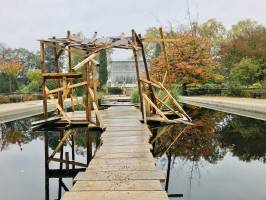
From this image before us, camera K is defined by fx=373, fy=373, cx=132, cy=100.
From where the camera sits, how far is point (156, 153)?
25.2 ft

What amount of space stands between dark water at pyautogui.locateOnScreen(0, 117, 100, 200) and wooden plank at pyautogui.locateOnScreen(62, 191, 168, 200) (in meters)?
0.96

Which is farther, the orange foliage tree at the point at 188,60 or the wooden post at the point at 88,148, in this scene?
the orange foliage tree at the point at 188,60

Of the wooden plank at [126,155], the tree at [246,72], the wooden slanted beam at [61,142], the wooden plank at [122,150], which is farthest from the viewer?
the tree at [246,72]

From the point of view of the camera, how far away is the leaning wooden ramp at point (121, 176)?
13.2 feet

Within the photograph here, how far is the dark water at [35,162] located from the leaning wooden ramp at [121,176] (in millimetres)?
542

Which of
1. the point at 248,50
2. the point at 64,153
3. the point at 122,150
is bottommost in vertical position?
the point at 64,153

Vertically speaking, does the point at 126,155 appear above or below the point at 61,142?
above

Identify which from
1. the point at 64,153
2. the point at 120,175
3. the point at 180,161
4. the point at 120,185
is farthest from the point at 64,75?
the point at 120,185

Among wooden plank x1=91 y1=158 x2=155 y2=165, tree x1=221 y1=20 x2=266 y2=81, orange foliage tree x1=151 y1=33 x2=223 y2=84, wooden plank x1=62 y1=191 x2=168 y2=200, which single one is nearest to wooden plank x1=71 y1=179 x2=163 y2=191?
wooden plank x1=62 y1=191 x2=168 y2=200

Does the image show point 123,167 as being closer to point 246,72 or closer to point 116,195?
point 116,195

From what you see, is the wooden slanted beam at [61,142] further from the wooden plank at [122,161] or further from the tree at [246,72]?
the tree at [246,72]

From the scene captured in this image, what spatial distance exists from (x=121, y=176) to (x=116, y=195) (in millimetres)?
845

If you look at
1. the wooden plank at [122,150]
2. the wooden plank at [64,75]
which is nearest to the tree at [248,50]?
the wooden plank at [64,75]

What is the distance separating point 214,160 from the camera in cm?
701
